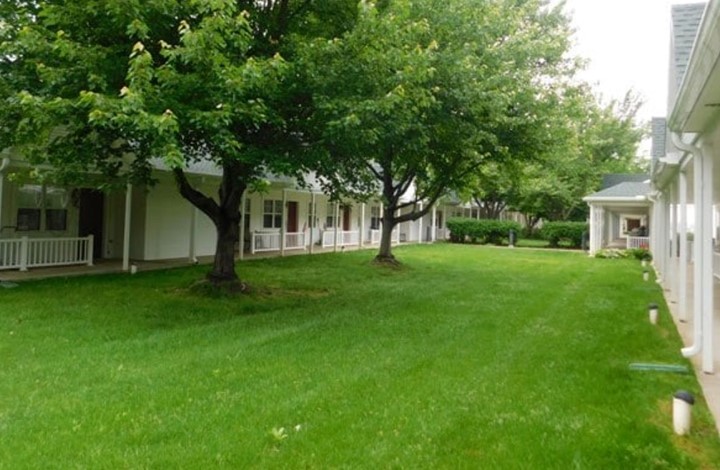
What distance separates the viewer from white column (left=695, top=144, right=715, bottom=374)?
5.94 m

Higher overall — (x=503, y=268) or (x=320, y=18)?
→ (x=320, y=18)

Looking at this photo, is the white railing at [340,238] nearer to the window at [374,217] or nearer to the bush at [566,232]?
the window at [374,217]

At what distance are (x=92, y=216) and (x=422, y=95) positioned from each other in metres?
11.0

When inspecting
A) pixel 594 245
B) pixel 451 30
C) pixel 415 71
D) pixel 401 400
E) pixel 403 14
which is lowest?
pixel 401 400

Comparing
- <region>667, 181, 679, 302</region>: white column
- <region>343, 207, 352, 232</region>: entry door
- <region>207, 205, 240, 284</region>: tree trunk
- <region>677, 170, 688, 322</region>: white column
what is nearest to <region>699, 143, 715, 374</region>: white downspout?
<region>677, 170, 688, 322</region>: white column

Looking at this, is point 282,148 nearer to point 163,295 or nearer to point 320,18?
point 320,18

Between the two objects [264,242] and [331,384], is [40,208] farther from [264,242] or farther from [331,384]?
[331,384]

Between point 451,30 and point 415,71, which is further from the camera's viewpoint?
point 451,30

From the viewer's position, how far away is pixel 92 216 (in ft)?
51.5

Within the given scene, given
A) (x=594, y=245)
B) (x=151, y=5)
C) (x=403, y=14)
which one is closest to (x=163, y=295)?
(x=151, y=5)

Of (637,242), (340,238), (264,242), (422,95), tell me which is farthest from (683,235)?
(637,242)

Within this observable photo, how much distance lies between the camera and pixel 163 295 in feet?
34.7

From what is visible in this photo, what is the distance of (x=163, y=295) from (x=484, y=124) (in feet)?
27.3

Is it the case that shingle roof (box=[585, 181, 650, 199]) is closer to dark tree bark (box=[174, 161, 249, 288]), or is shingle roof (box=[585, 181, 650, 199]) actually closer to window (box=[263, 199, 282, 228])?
window (box=[263, 199, 282, 228])
